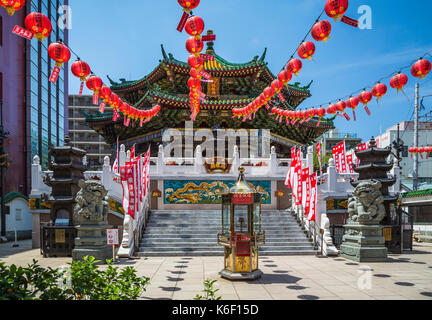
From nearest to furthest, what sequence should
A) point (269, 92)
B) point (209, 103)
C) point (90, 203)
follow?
point (90, 203), point (269, 92), point (209, 103)

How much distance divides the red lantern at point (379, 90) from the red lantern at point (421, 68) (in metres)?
2.38

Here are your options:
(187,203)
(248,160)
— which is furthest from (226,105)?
(187,203)

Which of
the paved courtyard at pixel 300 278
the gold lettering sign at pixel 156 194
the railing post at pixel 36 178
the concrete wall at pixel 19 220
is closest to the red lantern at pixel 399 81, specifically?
the paved courtyard at pixel 300 278

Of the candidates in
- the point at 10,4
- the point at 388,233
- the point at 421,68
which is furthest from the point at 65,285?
the point at 388,233

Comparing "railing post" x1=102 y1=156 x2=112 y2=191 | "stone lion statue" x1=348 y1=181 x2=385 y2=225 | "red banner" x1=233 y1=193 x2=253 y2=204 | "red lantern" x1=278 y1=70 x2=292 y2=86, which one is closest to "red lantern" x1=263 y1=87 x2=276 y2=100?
"red lantern" x1=278 y1=70 x2=292 y2=86

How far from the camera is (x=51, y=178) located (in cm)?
1521

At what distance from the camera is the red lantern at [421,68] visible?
33.0 feet

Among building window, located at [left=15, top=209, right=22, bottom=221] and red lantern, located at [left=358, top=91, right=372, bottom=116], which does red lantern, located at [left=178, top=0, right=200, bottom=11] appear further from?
building window, located at [left=15, top=209, right=22, bottom=221]

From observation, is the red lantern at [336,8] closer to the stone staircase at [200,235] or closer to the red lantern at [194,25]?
the red lantern at [194,25]

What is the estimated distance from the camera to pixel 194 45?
9594 mm

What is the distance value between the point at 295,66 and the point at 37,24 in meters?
7.90

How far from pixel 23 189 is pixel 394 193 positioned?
957 inches

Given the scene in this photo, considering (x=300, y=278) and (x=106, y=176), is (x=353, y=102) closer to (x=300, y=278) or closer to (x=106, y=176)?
(x=300, y=278)

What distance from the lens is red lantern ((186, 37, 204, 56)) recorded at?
9.47 meters
